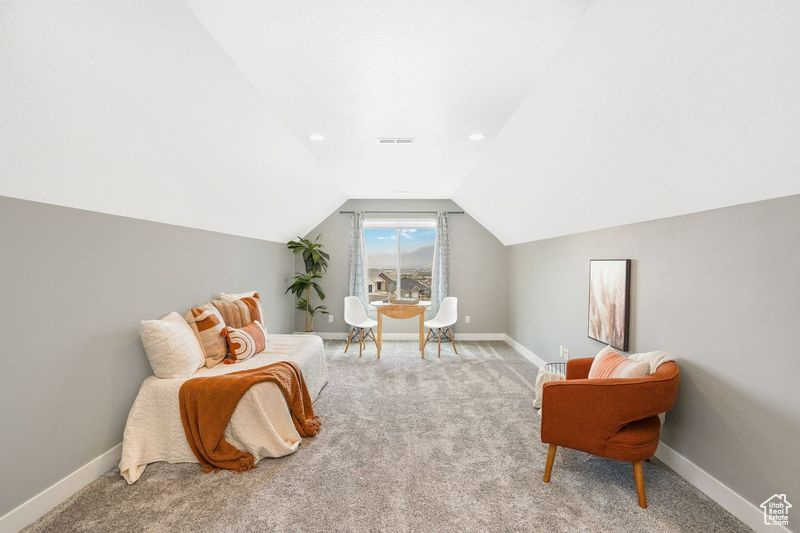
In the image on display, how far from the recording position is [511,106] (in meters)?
2.48

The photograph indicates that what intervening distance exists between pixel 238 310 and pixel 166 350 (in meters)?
1.01

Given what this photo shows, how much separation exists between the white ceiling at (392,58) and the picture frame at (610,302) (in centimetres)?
146

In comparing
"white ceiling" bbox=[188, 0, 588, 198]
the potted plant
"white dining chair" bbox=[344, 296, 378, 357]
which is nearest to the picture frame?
"white ceiling" bbox=[188, 0, 588, 198]

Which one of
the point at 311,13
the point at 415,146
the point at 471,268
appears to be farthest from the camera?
the point at 471,268

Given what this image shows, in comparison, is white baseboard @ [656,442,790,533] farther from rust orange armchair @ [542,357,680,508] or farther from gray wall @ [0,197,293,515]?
gray wall @ [0,197,293,515]

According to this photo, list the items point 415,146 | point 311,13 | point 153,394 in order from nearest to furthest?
point 311,13, point 153,394, point 415,146

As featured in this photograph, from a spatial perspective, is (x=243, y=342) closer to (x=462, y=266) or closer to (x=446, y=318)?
(x=446, y=318)

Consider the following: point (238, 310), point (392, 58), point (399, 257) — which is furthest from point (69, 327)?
point (399, 257)

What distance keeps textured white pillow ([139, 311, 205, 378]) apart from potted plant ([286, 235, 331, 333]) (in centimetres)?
289

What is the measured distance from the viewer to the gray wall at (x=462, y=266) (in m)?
6.00

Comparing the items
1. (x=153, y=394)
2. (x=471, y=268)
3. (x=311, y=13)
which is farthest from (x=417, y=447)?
(x=471, y=268)

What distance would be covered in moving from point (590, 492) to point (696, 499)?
0.55 m

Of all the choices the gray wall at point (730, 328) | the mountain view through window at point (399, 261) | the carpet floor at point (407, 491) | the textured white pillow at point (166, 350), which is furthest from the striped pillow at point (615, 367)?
the mountain view through window at point (399, 261)

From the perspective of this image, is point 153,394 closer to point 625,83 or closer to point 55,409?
point 55,409
